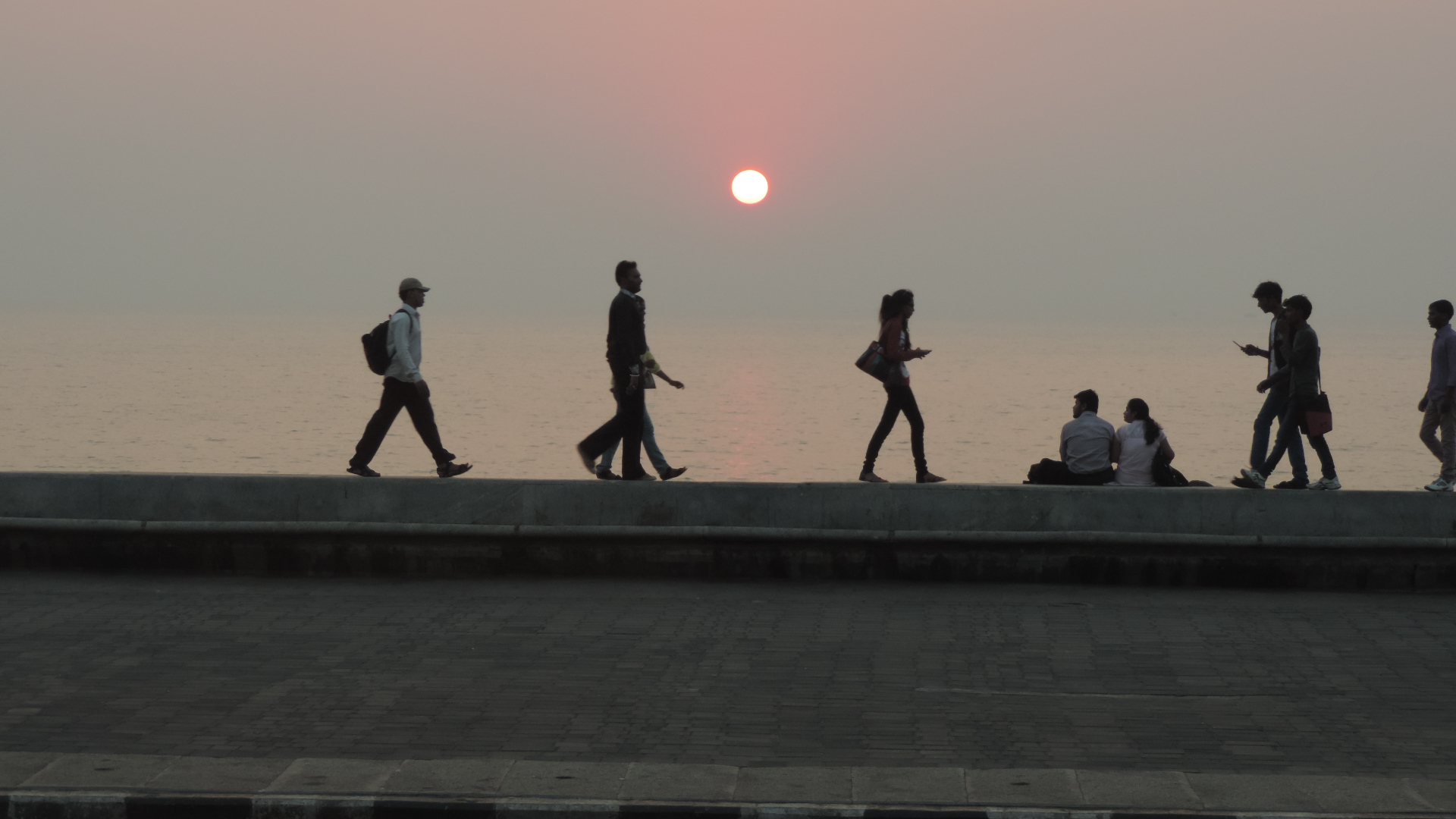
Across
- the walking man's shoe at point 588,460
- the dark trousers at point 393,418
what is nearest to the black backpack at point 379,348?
the dark trousers at point 393,418

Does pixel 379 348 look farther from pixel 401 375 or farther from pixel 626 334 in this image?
pixel 626 334

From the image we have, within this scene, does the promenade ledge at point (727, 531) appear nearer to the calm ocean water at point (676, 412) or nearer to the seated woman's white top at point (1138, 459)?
the seated woman's white top at point (1138, 459)

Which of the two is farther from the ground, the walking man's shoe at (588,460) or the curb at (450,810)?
the walking man's shoe at (588,460)

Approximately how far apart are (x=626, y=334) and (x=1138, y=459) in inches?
156

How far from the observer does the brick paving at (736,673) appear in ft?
21.6

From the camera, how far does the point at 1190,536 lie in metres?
10.7

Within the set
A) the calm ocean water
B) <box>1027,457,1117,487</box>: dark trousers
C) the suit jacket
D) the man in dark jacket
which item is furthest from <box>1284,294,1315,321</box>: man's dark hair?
the calm ocean water

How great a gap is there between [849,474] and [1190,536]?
2926 cm

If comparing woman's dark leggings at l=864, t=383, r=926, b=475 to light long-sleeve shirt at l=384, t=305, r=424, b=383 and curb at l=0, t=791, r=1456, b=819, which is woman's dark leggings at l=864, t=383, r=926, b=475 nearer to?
light long-sleeve shirt at l=384, t=305, r=424, b=383

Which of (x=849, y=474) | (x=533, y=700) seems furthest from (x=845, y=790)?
(x=849, y=474)

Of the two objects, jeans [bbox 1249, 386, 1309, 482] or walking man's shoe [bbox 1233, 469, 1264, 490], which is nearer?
walking man's shoe [bbox 1233, 469, 1264, 490]

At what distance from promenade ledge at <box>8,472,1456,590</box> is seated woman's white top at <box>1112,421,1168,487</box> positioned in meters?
1.01

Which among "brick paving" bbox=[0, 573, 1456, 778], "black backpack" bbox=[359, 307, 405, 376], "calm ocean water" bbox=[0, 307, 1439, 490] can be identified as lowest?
"calm ocean water" bbox=[0, 307, 1439, 490]

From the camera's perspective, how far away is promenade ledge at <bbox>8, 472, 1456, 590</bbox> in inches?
421
